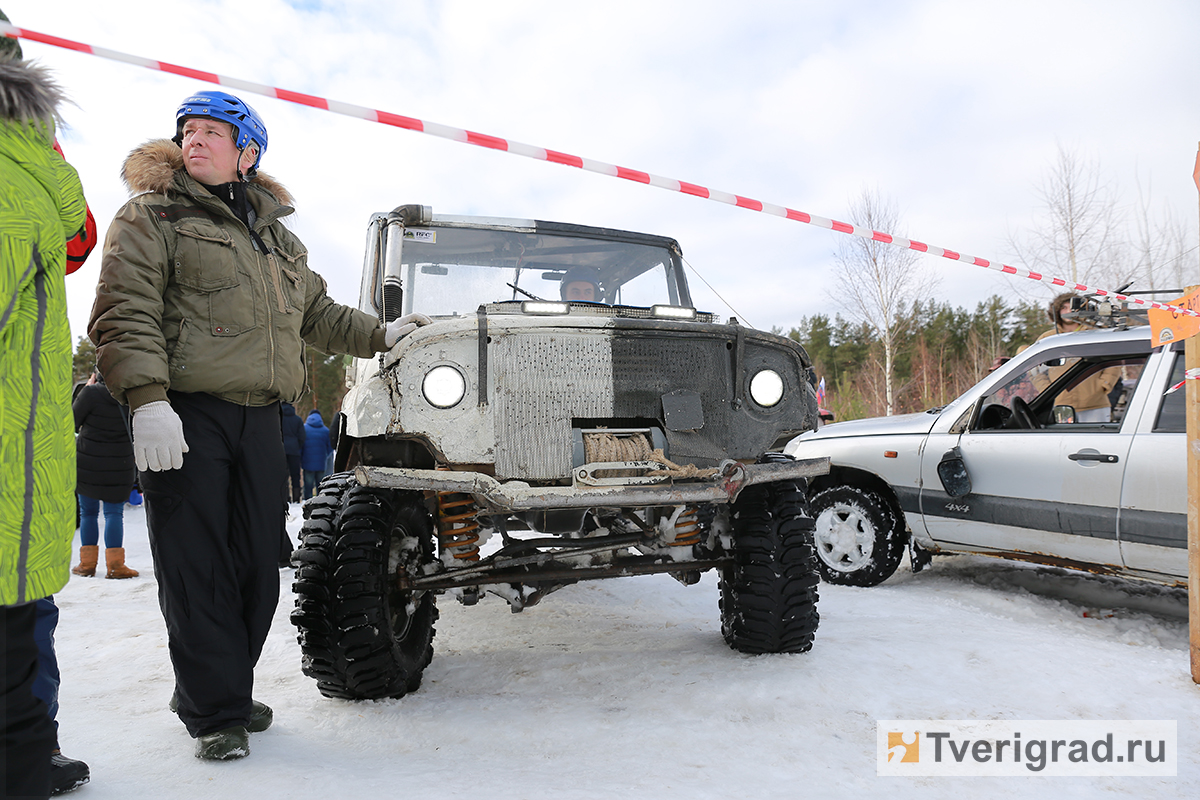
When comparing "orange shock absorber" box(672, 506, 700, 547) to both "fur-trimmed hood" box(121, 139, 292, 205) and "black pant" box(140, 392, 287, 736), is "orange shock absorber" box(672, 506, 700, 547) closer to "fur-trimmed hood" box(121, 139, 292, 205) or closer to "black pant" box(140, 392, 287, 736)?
"black pant" box(140, 392, 287, 736)

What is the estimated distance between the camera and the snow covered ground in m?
2.14

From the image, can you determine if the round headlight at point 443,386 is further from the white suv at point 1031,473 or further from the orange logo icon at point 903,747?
the white suv at point 1031,473

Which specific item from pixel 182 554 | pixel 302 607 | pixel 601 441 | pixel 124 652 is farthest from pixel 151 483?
pixel 124 652

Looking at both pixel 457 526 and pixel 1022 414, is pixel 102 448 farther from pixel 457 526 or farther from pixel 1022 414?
pixel 1022 414

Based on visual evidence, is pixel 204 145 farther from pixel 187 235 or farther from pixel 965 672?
pixel 965 672

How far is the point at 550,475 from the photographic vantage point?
102 inches

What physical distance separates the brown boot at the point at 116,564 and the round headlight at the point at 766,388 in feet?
17.5

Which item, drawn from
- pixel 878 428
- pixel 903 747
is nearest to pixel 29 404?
pixel 903 747

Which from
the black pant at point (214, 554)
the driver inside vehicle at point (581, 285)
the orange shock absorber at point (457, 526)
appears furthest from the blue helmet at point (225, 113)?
the driver inside vehicle at point (581, 285)

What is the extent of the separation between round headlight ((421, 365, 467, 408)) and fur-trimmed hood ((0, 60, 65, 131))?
1284mm

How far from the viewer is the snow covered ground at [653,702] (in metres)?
2.14

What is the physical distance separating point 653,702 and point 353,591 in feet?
4.06

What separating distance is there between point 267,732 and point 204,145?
6.75 ft

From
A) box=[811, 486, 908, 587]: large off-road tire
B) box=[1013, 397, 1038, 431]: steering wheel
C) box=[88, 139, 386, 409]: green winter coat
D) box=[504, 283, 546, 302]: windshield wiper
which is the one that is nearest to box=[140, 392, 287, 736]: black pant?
box=[88, 139, 386, 409]: green winter coat
